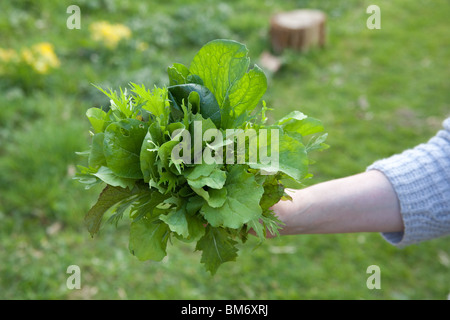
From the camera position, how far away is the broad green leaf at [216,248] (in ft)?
3.56

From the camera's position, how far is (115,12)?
4.43 metres

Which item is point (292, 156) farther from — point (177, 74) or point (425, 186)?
point (425, 186)

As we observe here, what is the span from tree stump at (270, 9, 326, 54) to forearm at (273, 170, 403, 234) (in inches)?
117

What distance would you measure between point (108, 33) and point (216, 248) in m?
3.23

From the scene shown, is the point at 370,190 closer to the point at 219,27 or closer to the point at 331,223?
the point at 331,223

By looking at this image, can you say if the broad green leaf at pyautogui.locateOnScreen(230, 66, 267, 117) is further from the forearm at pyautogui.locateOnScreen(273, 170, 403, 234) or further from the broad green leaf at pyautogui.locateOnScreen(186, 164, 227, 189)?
the forearm at pyautogui.locateOnScreen(273, 170, 403, 234)

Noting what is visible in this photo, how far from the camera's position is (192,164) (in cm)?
101

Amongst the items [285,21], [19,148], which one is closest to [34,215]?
[19,148]

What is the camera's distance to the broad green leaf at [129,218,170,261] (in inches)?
41.6

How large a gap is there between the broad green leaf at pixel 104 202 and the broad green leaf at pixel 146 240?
8 cm

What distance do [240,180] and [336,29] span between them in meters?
4.03

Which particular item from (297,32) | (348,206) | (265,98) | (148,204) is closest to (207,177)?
(148,204)

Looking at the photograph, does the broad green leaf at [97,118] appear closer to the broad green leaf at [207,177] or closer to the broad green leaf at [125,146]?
the broad green leaf at [125,146]

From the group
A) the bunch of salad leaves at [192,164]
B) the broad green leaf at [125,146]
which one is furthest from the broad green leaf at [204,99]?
the broad green leaf at [125,146]
